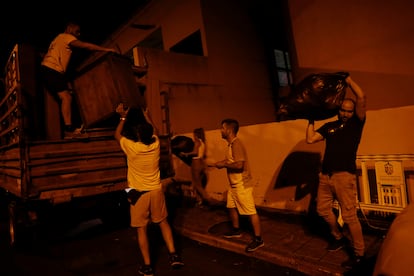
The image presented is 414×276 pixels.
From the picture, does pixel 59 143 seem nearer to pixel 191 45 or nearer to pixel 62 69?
pixel 62 69

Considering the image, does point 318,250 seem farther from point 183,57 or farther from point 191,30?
point 191,30

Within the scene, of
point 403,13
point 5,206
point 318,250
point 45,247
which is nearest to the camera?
point 318,250

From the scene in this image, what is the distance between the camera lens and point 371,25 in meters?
8.24

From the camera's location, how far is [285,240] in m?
4.76

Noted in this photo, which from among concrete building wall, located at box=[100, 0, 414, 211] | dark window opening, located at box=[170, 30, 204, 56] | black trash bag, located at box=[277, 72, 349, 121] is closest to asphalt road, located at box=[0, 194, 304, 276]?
concrete building wall, located at box=[100, 0, 414, 211]

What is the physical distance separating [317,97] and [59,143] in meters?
3.96

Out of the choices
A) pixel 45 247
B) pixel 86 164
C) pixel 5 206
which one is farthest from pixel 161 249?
pixel 5 206

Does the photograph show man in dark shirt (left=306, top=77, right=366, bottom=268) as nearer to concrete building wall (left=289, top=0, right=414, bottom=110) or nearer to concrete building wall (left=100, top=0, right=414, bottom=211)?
concrete building wall (left=100, top=0, right=414, bottom=211)

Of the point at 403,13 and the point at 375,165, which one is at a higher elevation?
the point at 403,13

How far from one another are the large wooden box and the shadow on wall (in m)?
3.10

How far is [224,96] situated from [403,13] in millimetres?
6502

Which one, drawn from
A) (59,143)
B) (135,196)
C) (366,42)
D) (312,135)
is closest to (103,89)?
(59,143)

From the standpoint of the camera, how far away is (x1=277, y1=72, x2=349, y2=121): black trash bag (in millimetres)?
3818

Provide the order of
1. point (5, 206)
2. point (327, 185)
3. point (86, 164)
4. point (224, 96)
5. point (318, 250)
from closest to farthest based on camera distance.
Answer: point (327, 185) → point (318, 250) → point (86, 164) → point (5, 206) → point (224, 96)
